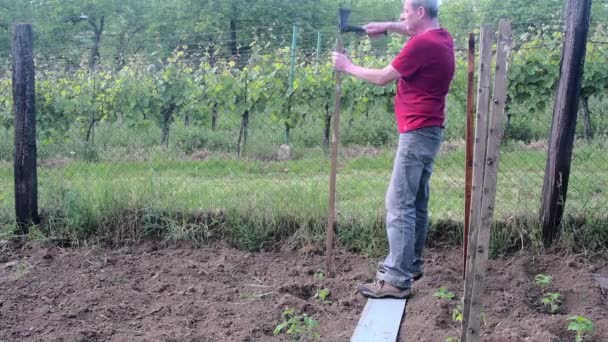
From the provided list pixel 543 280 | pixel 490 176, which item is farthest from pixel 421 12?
pixel 543 280

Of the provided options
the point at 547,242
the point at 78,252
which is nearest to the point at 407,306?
the point at 547,242

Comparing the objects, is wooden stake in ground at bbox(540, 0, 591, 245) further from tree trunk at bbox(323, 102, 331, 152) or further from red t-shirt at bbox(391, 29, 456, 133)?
tree trunk at bbox(323, 102, 331, 152)

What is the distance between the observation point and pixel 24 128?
17.2ft

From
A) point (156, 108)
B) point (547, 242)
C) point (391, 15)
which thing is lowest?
point (547, 242)

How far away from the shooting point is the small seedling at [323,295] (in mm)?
4066

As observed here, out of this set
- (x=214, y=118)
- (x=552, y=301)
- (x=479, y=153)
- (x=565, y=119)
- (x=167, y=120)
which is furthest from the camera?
(x=167, y=120)

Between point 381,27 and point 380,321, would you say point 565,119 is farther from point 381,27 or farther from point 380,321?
point 380,321

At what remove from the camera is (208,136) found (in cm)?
941

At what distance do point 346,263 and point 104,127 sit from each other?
Answer: 20.6 ft

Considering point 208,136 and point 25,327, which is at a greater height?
point 208,136

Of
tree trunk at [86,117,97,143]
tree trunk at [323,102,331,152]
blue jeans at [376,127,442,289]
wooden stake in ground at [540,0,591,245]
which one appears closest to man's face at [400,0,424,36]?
blue jeans at [376,127,442,289]

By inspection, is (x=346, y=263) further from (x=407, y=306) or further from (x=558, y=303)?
(x=558, y=303)

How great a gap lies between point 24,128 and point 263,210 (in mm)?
2147

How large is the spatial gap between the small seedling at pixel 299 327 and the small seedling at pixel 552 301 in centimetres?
147
